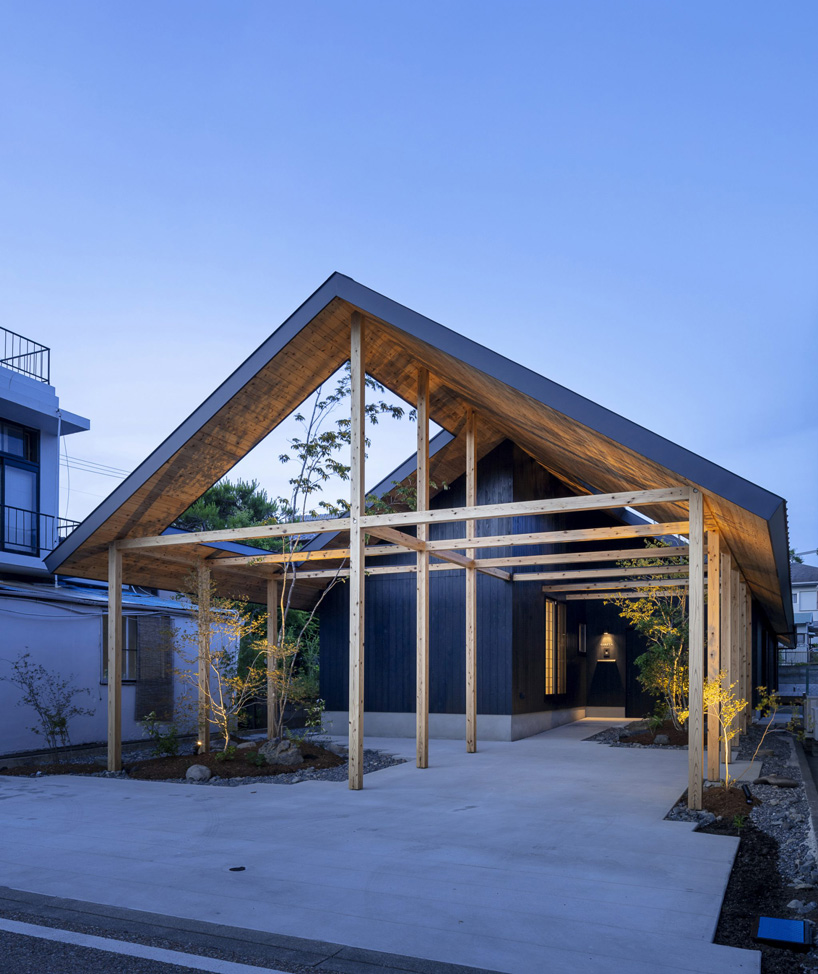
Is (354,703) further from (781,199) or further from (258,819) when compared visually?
(781,199)

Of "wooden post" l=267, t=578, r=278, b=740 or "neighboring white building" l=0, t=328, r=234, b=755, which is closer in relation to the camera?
"wooden post" l=267, t=578, r=278, b=740

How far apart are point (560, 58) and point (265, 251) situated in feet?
114

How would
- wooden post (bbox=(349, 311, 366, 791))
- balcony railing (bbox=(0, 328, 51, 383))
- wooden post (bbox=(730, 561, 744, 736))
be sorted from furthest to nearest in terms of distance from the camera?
balcony railing (bbox=(0, 328, 51, 383))
wooden post (bbox=(730, 561, 744, 736))
wooden post (bbox=(349, 311, 366, 791))

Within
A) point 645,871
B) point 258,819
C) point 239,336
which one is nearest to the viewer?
point 645,871

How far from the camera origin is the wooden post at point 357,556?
888 cm

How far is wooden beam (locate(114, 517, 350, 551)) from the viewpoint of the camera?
9539 mm

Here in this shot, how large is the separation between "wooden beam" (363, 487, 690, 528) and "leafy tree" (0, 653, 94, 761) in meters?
6.21

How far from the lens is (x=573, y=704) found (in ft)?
59.2

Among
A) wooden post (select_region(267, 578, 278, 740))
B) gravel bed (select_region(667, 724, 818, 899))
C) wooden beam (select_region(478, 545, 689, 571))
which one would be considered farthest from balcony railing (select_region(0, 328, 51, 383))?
gravel bed (select_region(667, 724, 818, 899))

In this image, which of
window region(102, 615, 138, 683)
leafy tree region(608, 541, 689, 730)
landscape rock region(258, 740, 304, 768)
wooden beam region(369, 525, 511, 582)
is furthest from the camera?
window region(102, 615, 138, 683)

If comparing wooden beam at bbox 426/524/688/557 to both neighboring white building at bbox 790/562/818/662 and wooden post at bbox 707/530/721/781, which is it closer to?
wooden post at bbox 707/530/721/781

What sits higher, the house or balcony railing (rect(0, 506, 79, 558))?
balcony railing (rect(0, 506, 79, 558))

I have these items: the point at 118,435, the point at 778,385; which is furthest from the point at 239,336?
the point at 778,385

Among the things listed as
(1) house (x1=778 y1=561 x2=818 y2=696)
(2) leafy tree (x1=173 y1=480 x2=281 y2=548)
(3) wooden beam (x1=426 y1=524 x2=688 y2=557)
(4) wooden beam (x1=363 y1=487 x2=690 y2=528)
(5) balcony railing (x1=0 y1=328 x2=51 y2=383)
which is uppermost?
(5) balcony railing (x1=0 y1=328 x2=51 y2=383)
